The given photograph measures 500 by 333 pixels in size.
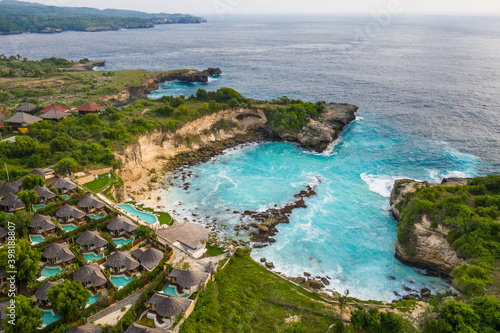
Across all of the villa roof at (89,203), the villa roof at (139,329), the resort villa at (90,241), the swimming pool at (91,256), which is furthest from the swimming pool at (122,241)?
the villa roof at (139,329)

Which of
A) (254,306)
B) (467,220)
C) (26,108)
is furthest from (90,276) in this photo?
(26,108)

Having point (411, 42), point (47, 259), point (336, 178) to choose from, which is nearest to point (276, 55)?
point (411, 42)

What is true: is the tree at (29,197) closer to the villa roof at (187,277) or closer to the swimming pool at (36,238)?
the swimming pool at (36,238)

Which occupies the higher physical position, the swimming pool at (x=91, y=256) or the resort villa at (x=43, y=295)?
the resort villa at (x=43, y=295)

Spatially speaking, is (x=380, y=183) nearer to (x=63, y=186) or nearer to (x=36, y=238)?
(x=63, y=186)

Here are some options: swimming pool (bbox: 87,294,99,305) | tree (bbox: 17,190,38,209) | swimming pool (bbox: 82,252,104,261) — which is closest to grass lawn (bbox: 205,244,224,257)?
swimming pool (bbox: 82,252,104,261)

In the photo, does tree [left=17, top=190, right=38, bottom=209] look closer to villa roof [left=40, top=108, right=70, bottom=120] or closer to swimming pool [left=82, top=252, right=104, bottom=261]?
swimming pool [left=82, top=252, right=104, bottom=261]
